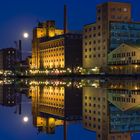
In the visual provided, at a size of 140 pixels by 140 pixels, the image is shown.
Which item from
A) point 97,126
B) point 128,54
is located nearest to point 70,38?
point 128,54

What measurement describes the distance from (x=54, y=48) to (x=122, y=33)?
40.7 metres

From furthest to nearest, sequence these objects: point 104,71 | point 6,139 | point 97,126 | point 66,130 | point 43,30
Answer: point 43,30 < point 104,71 < point 97,126 < point 66,130 < point 6,139

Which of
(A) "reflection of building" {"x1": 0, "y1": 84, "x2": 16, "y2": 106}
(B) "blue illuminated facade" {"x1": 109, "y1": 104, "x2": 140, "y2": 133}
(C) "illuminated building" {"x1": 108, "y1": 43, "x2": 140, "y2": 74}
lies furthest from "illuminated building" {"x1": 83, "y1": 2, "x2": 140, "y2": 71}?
(B) "blue illuminated facade" {"x1": 109, "y1": 104, "x2": 140, "y2": 133}

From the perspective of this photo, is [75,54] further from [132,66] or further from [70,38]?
[132,66]

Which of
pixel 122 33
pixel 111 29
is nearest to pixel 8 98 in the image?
pixel 111 29

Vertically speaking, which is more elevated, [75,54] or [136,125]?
[75,54]

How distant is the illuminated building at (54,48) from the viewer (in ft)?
409

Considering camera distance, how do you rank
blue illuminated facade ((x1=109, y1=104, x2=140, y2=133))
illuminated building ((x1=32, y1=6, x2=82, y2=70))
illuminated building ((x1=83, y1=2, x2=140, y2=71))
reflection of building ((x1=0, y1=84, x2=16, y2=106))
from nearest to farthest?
1. blue illuminated facade ((x1=109, y1=104, x2=140, y2=133))
2. reflection of building ((x1=0, y1=84, x2=16, y2=106))
3. illuminated building ((x1=83, y1=2, x2=140, y2=71))
4. illuminated building ((x1=32, y1=6, x2=82, y2=70))

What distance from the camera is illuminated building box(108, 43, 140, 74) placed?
87.2 m

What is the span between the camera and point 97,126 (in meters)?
15.2

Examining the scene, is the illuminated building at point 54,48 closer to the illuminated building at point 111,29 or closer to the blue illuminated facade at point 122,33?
the illuminated building at point 111,29

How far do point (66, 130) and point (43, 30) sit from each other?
150m

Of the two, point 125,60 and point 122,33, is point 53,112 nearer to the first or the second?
point 125,60

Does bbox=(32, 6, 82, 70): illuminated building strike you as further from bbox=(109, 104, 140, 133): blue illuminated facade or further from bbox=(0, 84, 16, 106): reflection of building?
bbox=(109, 104, 140, 133): blue illuminated facade
